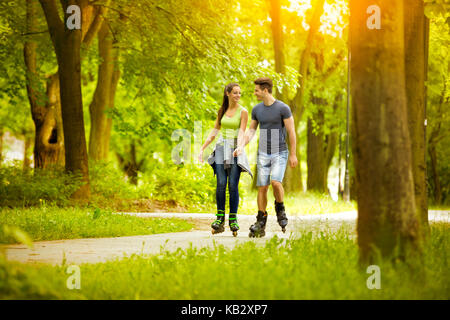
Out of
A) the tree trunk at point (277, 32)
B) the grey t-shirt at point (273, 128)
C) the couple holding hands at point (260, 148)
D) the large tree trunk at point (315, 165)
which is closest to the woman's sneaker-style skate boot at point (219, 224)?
the couple holding hands at point (260, 148)

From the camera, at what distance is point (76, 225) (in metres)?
9.77

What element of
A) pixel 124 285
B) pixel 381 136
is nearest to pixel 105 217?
pixel 124 285

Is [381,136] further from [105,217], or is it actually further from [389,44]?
[105,217]

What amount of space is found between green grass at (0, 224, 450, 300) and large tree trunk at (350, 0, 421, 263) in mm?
301

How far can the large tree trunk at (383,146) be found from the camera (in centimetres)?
543

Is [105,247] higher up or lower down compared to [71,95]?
lower down

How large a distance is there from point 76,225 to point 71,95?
573 centimetres

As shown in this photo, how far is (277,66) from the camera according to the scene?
77.5 feet

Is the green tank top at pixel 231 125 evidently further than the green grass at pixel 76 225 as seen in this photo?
Yes

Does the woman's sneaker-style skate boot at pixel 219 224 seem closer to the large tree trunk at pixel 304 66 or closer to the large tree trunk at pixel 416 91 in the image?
the large tree trunk at pixel 416 91

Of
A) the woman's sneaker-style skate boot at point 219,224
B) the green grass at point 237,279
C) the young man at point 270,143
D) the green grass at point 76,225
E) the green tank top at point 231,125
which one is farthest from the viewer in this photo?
the woman's sneaker-style skate boot at point 219,224

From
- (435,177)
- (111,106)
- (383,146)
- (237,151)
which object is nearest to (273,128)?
(237,151)

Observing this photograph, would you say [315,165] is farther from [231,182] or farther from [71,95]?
[231,182]

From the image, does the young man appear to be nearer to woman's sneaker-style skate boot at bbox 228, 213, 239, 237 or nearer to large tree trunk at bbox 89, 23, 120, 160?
woman's sneaker-style skate boot at bbox 228, 213, 239, 237
